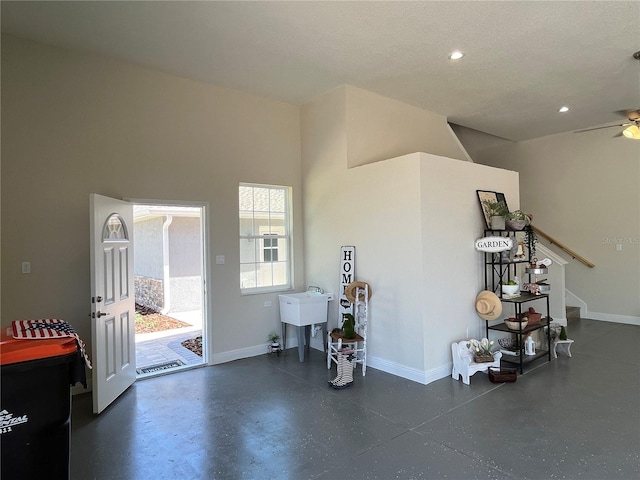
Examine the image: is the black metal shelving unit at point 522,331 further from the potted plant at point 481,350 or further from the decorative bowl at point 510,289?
the potted plant at point 481,350

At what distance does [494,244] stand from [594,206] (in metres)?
3.62

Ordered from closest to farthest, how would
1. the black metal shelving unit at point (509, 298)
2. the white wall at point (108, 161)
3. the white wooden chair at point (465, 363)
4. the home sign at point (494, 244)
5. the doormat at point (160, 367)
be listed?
the white wall at point (108, 161)
the white wooden chair at point (465, 363)
the home sign at point (494, 244)
the black metal shelving unit at point (509, 298)
the doormat at point (160, 367)

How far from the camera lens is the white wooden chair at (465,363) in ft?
13.2

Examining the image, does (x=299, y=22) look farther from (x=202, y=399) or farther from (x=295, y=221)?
(x=202, y=399)

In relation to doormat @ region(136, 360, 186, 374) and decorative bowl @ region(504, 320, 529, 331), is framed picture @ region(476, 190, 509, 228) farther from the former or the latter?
doormat @ region(136, 360, 186, 374)

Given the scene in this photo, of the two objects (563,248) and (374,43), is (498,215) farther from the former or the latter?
(563,248)

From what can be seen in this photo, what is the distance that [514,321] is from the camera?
14.6ft

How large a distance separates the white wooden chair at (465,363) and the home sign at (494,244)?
1072 millimetres

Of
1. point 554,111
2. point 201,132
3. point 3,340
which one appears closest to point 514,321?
point 554,111

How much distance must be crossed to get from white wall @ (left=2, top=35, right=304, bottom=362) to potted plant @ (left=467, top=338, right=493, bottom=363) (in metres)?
2.52

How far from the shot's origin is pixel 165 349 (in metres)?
5.54

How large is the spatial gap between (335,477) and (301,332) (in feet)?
8.09

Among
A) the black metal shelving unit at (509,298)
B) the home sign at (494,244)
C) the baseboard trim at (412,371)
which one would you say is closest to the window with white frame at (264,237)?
the baseboard trim at (412,371)

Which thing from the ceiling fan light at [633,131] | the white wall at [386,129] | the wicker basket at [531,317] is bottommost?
the wicker basket at [531,317]
